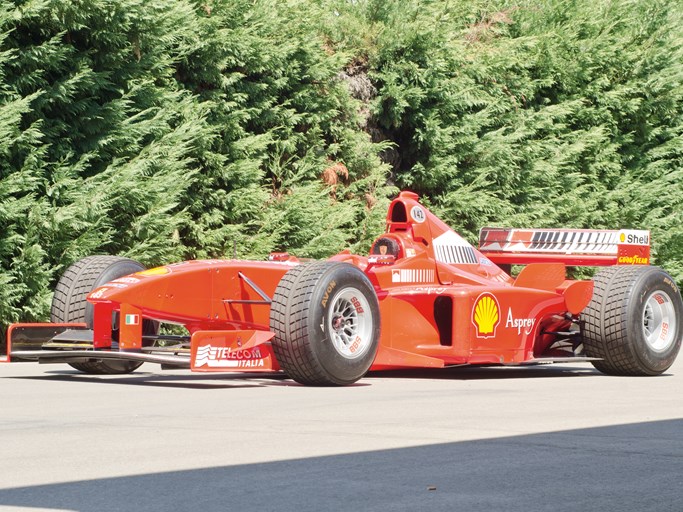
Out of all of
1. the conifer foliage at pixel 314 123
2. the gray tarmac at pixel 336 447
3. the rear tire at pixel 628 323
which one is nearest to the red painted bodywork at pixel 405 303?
the rear tire at pixel 628 323

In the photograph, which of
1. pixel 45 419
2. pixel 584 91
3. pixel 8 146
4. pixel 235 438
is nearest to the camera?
pixel 235 438

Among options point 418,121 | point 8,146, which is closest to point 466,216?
point 418,121

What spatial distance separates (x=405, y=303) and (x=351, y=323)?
1196 mm

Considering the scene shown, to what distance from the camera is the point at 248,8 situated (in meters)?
18.4

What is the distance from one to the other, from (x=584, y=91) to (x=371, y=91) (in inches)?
250

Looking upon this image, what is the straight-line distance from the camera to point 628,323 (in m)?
12.0

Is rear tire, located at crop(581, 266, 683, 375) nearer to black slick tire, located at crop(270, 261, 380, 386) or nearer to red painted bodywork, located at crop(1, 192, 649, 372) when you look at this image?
red painted bodywork, located at crop(1, 192, 649, 372)

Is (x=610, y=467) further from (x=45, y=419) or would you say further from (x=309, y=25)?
(x=309, y=25)

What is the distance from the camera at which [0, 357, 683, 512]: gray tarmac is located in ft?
16.4

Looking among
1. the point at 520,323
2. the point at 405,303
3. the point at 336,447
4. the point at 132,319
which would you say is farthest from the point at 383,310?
the point at 336,447

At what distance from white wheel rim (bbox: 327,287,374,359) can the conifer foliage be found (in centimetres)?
562

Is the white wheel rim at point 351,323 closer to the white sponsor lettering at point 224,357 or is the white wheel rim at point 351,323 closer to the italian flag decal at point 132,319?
the white sponsor lettering at point 224,357

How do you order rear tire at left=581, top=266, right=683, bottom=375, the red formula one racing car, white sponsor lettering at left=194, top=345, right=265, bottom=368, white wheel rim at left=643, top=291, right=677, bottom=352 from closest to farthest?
1. white sponsor lettering at left=194, top=345, right=265, bottom=368
2. the red formula one racing car
3. rear tire at left=581, top=266, right=683, bottom=375
4. white wheel rim at left=643, top=291, right=677, bottom=352

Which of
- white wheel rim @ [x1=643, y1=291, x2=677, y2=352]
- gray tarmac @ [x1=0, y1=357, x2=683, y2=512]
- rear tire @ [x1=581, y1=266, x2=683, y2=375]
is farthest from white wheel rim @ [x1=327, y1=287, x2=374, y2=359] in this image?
white wheel rim @ [x1=643, y1=291, x2=677, y2=352]
